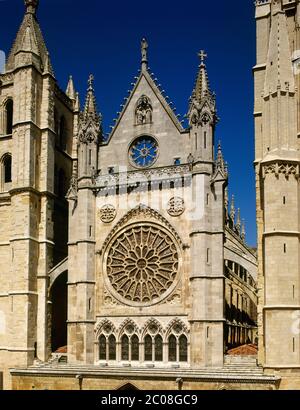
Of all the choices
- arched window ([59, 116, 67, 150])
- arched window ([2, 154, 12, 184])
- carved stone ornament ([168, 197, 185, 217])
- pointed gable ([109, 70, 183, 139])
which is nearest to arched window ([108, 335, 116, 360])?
carved stone ornament ([168, 197, 185, 217])

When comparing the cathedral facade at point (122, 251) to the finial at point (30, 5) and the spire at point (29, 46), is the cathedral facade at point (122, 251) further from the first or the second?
the finial at point (30, 5)

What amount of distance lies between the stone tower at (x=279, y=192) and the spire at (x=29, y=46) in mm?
12613

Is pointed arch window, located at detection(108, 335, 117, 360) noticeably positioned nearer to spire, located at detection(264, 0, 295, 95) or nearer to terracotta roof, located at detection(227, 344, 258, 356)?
terracotta roof, located at detection(227, 344, 258, 356)

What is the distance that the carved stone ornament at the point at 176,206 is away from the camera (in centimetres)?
2662

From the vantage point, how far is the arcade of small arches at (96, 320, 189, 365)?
25578mm

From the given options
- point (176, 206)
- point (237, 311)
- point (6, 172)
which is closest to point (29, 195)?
point (6, 172)

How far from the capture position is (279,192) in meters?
23.4

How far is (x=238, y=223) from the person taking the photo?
4434cm

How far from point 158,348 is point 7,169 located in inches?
534

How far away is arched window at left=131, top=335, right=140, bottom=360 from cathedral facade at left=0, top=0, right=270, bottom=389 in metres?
0.05

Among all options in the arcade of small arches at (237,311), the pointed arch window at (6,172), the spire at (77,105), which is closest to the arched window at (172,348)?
the arcade of small arches at (237,311)
